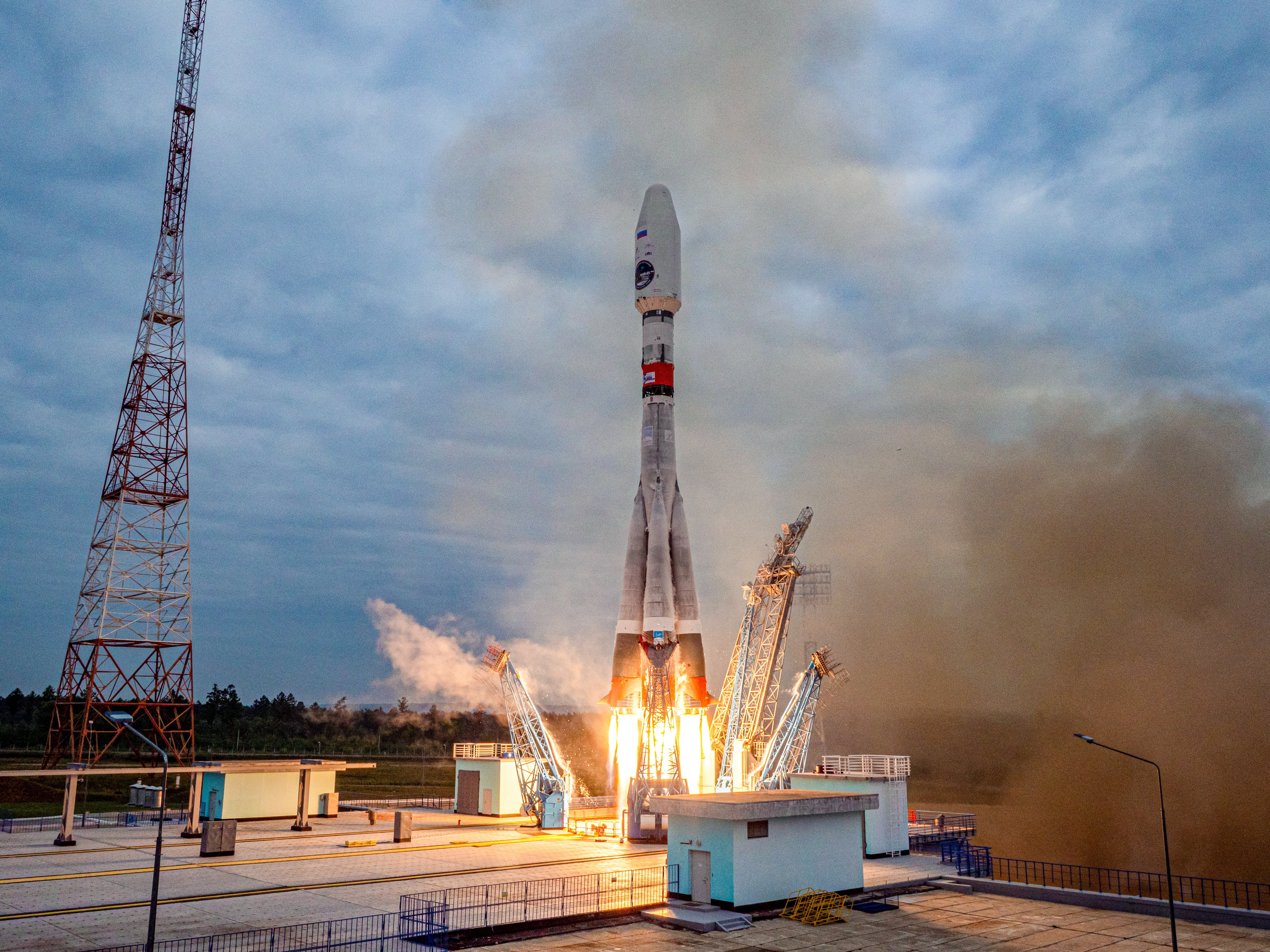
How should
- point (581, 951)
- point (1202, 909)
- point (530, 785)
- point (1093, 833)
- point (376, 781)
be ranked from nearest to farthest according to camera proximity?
point (581, 951) < point (1202, 909) < point (530, 785) < point (1093, 833) < point (376, 781)

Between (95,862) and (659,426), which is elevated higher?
(659,426)

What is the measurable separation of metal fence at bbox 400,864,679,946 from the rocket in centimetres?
1805

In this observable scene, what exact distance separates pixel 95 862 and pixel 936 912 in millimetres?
32131

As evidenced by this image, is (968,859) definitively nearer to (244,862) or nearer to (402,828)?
(402,828)

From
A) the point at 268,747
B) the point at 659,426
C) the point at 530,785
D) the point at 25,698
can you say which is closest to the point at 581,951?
the point at 530,785

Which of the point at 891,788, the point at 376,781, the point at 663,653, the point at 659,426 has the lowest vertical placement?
the point at 376,781

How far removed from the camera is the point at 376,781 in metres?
102

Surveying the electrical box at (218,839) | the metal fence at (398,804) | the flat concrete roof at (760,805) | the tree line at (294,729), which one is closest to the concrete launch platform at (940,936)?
the flat concrete roof at (760,805)

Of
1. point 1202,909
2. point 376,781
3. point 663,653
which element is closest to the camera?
point 1202,909

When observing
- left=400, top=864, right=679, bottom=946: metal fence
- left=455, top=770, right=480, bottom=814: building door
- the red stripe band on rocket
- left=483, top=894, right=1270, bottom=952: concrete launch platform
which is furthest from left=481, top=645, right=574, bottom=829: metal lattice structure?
left=483, top=894, right=1270, bottom=952: concrete launch platform

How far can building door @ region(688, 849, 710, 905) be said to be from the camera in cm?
3033

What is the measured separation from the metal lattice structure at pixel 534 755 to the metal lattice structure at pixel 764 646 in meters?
9.07

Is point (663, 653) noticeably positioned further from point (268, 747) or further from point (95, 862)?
point (268, 747)

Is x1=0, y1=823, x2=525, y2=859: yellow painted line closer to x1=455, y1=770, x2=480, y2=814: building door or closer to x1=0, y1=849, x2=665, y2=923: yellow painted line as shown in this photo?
x1=455, y1=770, x2=480, y2=814: building door
